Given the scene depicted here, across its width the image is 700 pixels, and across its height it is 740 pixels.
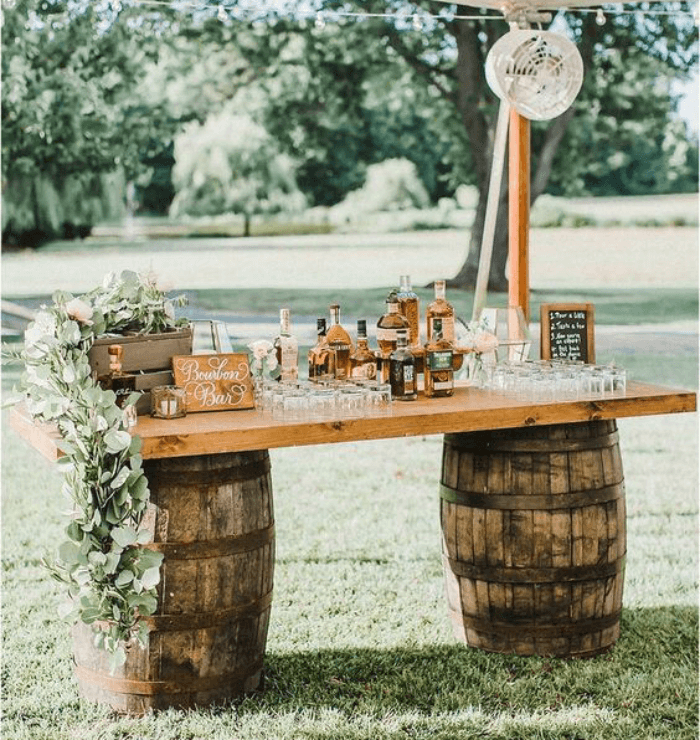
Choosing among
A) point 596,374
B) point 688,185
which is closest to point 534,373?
point 596,374

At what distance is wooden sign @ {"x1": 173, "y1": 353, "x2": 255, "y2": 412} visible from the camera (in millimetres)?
3307

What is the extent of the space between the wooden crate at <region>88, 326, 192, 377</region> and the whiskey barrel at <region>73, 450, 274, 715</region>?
0.30 m

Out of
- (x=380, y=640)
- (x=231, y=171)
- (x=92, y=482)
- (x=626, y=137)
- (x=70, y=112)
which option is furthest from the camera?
(x=231, y=171)

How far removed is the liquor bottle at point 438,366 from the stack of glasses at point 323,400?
188mm

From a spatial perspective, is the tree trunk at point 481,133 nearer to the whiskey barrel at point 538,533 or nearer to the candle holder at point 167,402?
the whiskey barrel at point 538,533

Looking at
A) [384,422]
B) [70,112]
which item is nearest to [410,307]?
[384,422]

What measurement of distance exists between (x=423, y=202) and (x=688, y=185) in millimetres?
5223

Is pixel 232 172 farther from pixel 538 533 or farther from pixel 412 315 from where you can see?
pixel 538 533

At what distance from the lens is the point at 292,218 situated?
2114 cm

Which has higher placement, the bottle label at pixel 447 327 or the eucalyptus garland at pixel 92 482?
the bottle label at pixel 447 327

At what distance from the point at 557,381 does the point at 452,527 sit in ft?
1.96

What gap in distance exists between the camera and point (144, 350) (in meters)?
3.30

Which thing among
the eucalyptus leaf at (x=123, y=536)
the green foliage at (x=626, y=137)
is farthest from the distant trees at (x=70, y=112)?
the eucalyptus leaf at (x=123, y=536)

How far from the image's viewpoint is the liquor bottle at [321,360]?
362 centimetres
